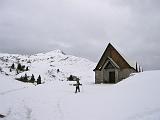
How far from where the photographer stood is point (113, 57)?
4541 cm

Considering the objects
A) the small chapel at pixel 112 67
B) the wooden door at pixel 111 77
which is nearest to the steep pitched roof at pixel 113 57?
the small chapel at pixel 112 67

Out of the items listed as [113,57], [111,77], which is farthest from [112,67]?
[113,57]

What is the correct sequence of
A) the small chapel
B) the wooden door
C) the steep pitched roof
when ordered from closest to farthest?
the small chapel → the steep pitched roof → the wooden door

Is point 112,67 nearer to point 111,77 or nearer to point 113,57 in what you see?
point 111,77

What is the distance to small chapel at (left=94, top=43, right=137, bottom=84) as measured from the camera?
143 ft

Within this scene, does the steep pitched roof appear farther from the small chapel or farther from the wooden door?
the wooden door

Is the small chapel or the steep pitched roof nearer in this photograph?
the small chapel

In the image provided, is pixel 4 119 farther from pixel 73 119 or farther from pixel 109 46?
pixel 109 46

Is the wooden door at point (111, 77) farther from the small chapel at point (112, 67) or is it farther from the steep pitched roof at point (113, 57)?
the steep pitched roof at point (113, 57)

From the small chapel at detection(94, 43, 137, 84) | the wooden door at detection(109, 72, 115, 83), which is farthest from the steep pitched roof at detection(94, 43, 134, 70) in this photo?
the wooden door at detection(109, 72, 115, 83)

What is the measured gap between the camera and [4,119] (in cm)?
1243

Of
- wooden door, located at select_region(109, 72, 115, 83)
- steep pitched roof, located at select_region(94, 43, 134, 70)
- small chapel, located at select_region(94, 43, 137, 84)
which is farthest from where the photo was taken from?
wooden door, located at select_region(109, 72, 115, 83)

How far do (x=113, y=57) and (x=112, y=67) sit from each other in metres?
2.03

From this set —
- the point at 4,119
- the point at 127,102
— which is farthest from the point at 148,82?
the point at 4,119
